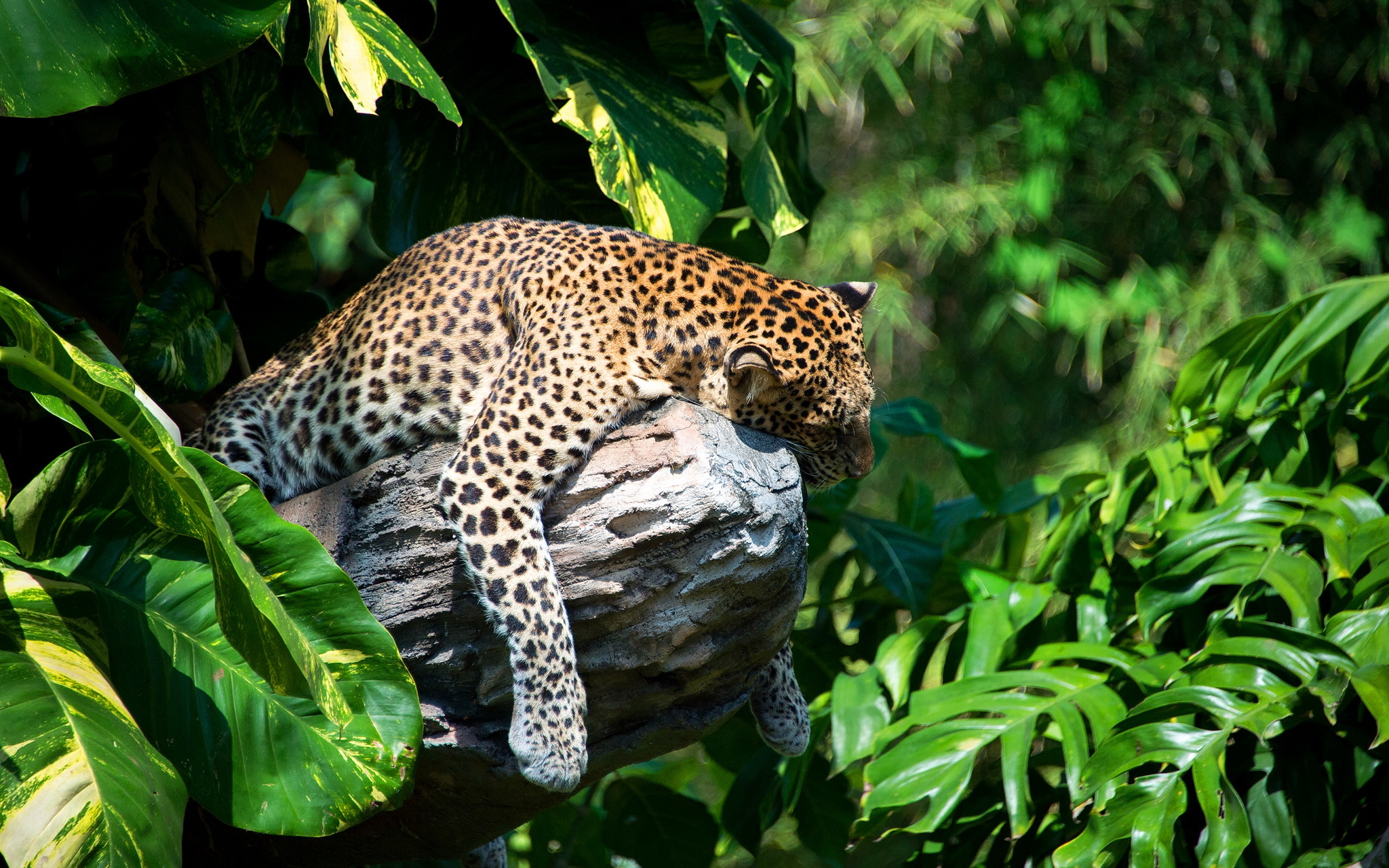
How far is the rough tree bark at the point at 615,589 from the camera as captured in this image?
8.34ft

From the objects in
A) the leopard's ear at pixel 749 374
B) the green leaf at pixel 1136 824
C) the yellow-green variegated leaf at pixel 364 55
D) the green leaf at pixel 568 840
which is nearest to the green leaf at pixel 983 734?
the green leaf at pixel 1136 824

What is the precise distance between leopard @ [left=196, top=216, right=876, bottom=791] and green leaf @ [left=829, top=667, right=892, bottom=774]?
451 mm

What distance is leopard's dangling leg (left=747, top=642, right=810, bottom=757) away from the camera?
3264mm

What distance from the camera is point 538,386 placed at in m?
2.73

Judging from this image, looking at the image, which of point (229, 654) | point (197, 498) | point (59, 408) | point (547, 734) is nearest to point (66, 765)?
point (229, 654)

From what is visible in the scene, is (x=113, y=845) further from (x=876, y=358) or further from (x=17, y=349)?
(x=876, y=358)

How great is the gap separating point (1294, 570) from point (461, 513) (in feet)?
8.16

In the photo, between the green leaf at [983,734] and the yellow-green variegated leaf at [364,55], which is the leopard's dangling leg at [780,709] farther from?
the yellow-green variegated leaf at [364,55]

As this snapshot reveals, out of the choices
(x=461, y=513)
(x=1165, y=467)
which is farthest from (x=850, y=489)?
(x=461, y=513)

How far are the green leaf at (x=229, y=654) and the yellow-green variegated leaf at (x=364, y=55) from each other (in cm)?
107

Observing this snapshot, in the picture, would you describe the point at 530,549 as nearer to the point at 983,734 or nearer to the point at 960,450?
the point at 983,734

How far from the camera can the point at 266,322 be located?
4270 mm

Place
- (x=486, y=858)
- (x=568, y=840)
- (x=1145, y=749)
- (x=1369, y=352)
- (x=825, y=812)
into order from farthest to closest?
(x=568, y=840)
(x=825, y=812)
(x=486, y=858)
(x=1369, y=352)
(x=1145, y=749)

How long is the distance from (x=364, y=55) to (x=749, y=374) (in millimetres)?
1282
